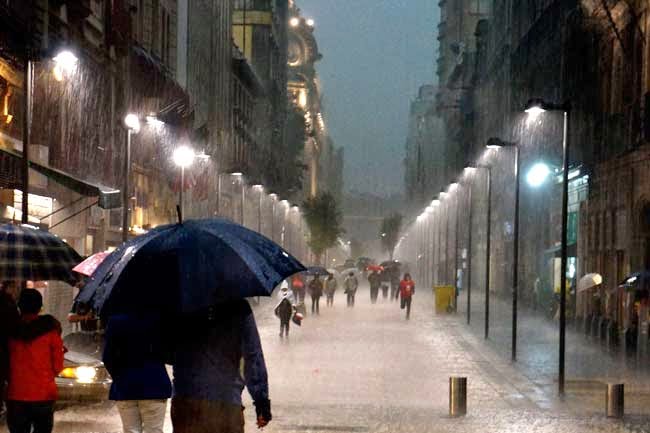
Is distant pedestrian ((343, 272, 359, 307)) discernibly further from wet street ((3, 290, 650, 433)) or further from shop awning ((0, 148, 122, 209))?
shop awning ((0, 148, 122, 209))

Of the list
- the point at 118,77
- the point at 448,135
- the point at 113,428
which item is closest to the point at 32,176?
the point at 118,77

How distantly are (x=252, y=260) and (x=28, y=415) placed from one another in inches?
118

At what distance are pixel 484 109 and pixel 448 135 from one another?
43.0m

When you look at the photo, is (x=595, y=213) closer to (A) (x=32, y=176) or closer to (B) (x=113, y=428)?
(A) (x=32, y=176)

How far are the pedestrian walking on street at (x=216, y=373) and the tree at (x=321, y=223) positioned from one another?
136311mm

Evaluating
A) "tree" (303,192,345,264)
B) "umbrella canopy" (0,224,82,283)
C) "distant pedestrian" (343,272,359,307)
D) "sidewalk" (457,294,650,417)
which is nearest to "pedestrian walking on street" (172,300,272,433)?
"umbrella canopy" (0,224,82,283)

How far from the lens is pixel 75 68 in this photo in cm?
3325

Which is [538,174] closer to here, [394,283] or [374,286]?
[374,286]

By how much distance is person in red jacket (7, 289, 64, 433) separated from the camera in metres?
9.39

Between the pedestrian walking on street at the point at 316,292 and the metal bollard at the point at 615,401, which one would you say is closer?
the metal bollard at the point at 615,401

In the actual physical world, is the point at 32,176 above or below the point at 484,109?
below

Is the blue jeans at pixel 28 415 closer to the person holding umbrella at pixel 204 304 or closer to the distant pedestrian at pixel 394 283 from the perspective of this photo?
the person holding umbrella at pixel 204 304

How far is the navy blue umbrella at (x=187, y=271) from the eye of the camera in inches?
→ 285

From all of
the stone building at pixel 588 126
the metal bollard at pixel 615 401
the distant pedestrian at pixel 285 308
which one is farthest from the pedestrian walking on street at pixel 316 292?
the metal bollard at pixel 615 401
